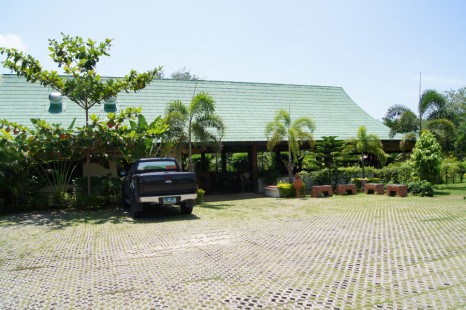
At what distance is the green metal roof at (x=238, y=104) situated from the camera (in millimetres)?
17547

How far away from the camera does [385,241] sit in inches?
267

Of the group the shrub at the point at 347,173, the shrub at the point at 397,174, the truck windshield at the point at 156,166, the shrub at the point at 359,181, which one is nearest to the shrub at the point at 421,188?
the shrub at the point at 397,174

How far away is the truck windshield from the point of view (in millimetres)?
11547

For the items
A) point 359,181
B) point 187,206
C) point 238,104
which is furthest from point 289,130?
point 187,206

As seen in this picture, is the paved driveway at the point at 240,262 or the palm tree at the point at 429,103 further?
the palm tree at the point at 429,103

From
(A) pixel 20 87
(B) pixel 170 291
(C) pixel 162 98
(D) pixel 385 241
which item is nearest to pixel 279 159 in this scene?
(C) pixel 162 98

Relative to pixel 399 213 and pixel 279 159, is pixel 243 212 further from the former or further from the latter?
pixel 279 159

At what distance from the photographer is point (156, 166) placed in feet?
38.3

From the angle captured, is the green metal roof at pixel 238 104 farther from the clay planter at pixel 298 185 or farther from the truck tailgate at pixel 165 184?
the truck tailgate at pixel 165 184

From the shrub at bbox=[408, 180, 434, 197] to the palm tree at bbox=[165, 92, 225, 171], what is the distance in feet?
25.4

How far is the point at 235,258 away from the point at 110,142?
27.9 ft

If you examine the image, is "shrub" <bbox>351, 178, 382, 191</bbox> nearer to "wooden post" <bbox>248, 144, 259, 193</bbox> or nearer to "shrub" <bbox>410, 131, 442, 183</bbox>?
"shrub" <bbox>410, 131, 442, 183</bbox>

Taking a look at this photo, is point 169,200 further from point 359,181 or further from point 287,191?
point 359,181

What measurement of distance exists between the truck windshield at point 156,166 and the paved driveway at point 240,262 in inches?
79.9
